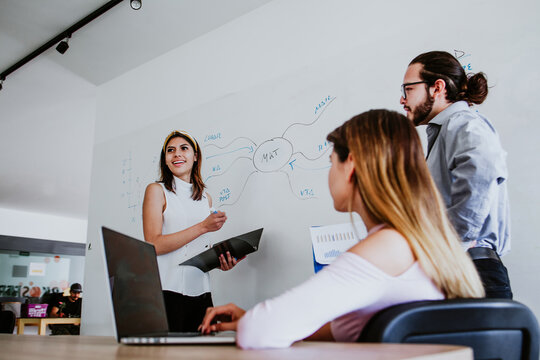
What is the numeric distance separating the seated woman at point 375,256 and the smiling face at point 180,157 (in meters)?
1.45

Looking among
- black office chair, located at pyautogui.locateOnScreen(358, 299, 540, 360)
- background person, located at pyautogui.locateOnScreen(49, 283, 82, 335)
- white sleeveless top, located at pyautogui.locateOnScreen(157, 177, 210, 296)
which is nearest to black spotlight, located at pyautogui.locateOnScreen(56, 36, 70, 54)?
white sleeveless top, located at pyautogui.locateOnScreen(157, 177, 210, 296)

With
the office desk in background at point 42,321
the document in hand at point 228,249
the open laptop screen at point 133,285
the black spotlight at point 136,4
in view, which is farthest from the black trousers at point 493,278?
the office desk in background at point 42,321

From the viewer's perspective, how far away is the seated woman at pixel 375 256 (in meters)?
0.61

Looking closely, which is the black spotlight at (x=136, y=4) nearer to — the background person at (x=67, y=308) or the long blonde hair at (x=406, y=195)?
the long blonde hair at (x=406, y=195)

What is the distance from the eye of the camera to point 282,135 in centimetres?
221

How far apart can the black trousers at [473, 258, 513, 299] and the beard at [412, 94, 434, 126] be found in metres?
0.55

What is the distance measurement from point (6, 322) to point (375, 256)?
19.3 feet

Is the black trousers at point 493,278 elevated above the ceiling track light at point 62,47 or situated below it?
below

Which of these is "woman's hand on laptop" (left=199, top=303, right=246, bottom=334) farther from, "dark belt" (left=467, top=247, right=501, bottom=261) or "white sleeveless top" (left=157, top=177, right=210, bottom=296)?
"white sleeveless top" (left=157, top=177, right=210, bottom=296)

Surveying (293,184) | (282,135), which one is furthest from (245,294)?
(282,135)

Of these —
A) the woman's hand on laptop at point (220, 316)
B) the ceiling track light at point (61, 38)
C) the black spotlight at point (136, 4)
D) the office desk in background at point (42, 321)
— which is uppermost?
the ceiling track light at point (61, 38)

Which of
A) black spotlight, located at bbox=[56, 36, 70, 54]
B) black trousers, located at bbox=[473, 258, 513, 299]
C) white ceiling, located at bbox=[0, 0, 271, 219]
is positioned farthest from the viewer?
black spotlight, located at bbox=[56, 36, 70, 54]

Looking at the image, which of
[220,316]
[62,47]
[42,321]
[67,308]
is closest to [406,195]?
[220,316]

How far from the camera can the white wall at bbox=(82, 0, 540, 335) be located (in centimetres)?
154
